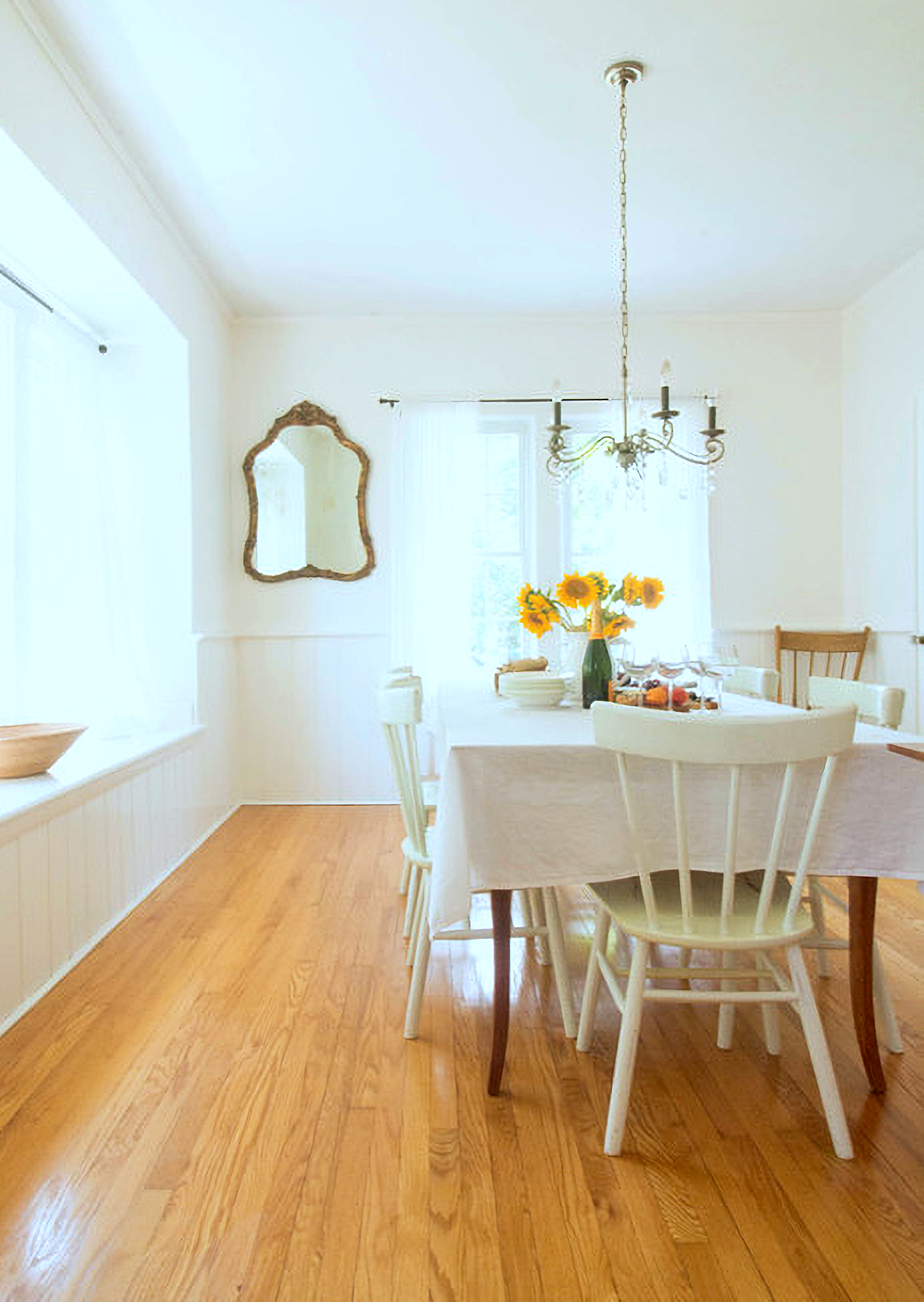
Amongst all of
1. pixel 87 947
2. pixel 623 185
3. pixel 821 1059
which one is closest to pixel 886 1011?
pixel 821 1059

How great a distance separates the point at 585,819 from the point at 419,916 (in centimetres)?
84

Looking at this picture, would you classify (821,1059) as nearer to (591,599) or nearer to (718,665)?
(718,665)

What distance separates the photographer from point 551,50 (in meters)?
2.56

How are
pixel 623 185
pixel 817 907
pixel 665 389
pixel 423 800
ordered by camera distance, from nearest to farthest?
pixel 817 907, pixel 423 800, pixel 665 389, pixel 623 185

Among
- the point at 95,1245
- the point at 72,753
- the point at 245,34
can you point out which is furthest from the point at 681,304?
the point at 95,1245

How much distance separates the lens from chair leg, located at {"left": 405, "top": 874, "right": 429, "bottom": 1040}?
1.99 m

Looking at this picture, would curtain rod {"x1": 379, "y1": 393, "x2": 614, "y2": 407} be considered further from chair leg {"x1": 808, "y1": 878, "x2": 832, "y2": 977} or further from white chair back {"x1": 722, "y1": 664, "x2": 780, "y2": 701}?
→ chair leg {"x1": 808, "y1": 878, "x2": 832, "y2": 977}

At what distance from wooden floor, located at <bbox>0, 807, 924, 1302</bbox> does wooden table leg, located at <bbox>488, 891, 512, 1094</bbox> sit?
0.22 feet

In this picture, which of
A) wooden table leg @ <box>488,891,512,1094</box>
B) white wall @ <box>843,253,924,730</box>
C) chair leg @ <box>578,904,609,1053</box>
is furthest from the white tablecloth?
white wall @ <box>843,253,924,730</box>

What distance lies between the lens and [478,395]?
15.5 ft

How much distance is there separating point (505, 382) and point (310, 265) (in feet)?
3.99

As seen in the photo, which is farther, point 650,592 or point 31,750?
point 31,750

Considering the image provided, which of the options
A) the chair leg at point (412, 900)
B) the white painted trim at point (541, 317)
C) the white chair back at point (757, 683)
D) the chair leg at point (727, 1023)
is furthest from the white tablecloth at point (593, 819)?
the white painted trim at point (541, 317)

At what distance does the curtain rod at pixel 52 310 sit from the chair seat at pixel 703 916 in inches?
109
